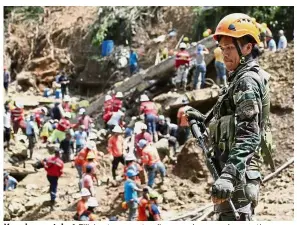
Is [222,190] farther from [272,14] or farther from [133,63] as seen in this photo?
[133,63]

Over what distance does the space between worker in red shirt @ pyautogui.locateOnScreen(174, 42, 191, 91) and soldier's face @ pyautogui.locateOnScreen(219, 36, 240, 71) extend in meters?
12.4

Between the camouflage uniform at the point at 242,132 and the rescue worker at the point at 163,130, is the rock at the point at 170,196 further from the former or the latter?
the camouflage uniform at the point at 242,132

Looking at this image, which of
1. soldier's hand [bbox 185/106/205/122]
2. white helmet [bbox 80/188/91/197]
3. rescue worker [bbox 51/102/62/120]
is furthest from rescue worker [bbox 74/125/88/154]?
soldier's hand [bbox 185/106/205/122]

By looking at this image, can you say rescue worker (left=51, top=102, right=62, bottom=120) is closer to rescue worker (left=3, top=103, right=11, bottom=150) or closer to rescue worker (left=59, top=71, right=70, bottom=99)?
rescue worker (left=3, top=103, right=11, bottom=150)

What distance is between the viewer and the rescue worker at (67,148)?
16.7m

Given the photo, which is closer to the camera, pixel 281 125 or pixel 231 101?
pixel 231 101

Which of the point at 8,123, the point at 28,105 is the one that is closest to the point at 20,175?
the point at 8,123

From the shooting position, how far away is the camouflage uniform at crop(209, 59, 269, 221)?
4.55 meters

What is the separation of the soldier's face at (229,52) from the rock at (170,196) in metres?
8.79

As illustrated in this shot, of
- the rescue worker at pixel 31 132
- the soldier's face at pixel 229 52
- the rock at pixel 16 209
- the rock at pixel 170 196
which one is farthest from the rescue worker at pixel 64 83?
the soldier's face at pixel 229 52

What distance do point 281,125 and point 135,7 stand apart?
11.9 metres
